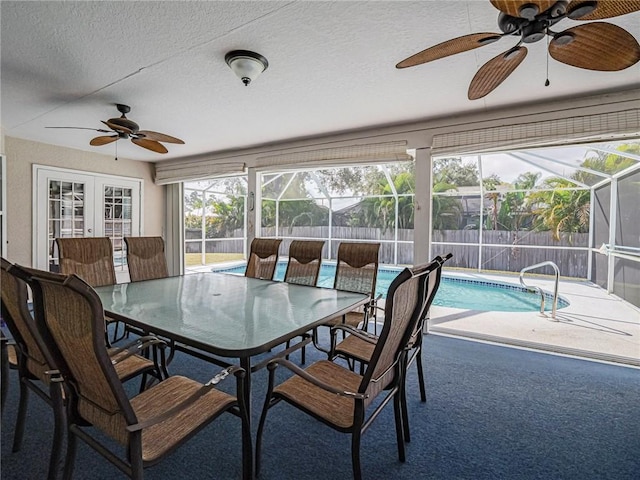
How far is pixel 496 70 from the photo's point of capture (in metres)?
1.79

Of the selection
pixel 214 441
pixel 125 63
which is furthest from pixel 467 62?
pixel 214 441

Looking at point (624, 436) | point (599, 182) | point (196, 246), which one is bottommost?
point (624, 436)

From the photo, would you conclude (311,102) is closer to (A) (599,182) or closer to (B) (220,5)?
(B) (220,5)

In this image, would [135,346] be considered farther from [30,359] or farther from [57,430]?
[30,359]

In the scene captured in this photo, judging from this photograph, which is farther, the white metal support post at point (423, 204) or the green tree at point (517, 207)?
the green tree at point (517, 207)

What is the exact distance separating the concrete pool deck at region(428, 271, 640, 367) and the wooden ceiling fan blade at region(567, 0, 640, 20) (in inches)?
117

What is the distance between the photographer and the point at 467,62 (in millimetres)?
2307

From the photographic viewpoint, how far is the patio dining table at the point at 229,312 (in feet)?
4.73

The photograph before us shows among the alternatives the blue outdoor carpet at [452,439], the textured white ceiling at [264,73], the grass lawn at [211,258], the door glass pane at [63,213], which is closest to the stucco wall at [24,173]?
the door glass pane at [63,213]

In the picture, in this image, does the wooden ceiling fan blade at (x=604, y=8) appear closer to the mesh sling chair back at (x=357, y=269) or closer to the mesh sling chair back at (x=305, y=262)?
the mesh sling chair back at (x=357, y=269)

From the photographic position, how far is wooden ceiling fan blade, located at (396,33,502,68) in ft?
4.83

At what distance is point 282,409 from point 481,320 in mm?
3236

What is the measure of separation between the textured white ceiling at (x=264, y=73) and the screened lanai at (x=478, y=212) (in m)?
1.22

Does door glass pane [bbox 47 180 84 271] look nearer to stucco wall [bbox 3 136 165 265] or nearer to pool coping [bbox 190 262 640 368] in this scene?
stucco wall [bbox 3 136 165 265]
